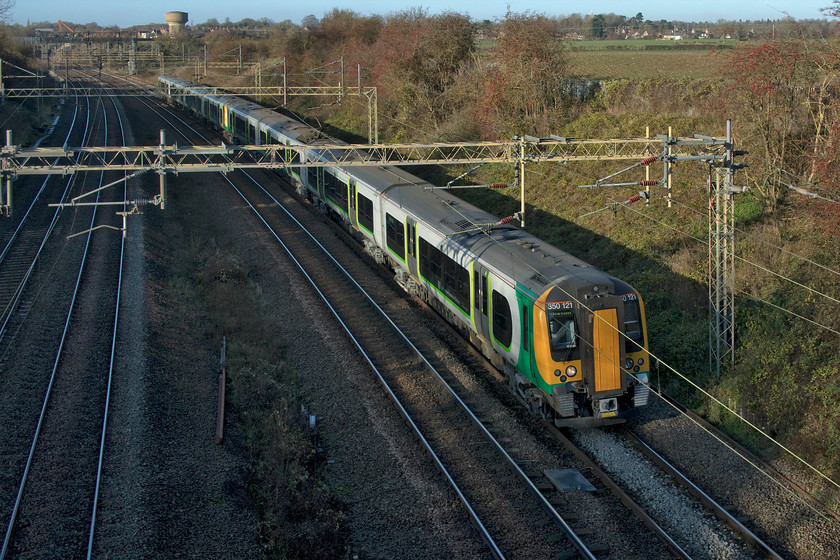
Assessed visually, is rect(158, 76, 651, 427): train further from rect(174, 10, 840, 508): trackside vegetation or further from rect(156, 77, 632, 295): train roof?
rect(174, 10, 840, 508): trackside vegetation

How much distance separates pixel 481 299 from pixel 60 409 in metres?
7.85

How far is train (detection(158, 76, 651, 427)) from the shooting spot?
39.7ft

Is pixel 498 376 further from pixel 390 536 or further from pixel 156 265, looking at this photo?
pixel 156 265

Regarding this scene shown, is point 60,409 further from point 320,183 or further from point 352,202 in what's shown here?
point 320,183

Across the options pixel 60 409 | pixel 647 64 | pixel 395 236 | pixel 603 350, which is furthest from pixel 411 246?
pixel 647 64

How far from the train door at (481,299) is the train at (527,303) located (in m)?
0.02

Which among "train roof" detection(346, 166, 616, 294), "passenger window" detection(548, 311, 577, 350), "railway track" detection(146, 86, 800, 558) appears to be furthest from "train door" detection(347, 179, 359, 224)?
"passenger window" detection(548, 311, 577, 350)

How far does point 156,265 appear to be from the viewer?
2197 centimetres

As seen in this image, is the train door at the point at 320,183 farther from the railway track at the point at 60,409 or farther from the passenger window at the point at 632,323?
the passenger window at the point at 632,323

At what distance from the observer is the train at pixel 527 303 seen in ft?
39.7

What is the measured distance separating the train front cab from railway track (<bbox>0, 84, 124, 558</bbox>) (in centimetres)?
707

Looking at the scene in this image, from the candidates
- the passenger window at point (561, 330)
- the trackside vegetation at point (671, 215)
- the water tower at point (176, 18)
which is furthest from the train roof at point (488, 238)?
the water tower at point (176, 18)

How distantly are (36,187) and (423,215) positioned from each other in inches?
822

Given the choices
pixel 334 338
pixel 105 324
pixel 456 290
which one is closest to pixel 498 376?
pixel 456 290
